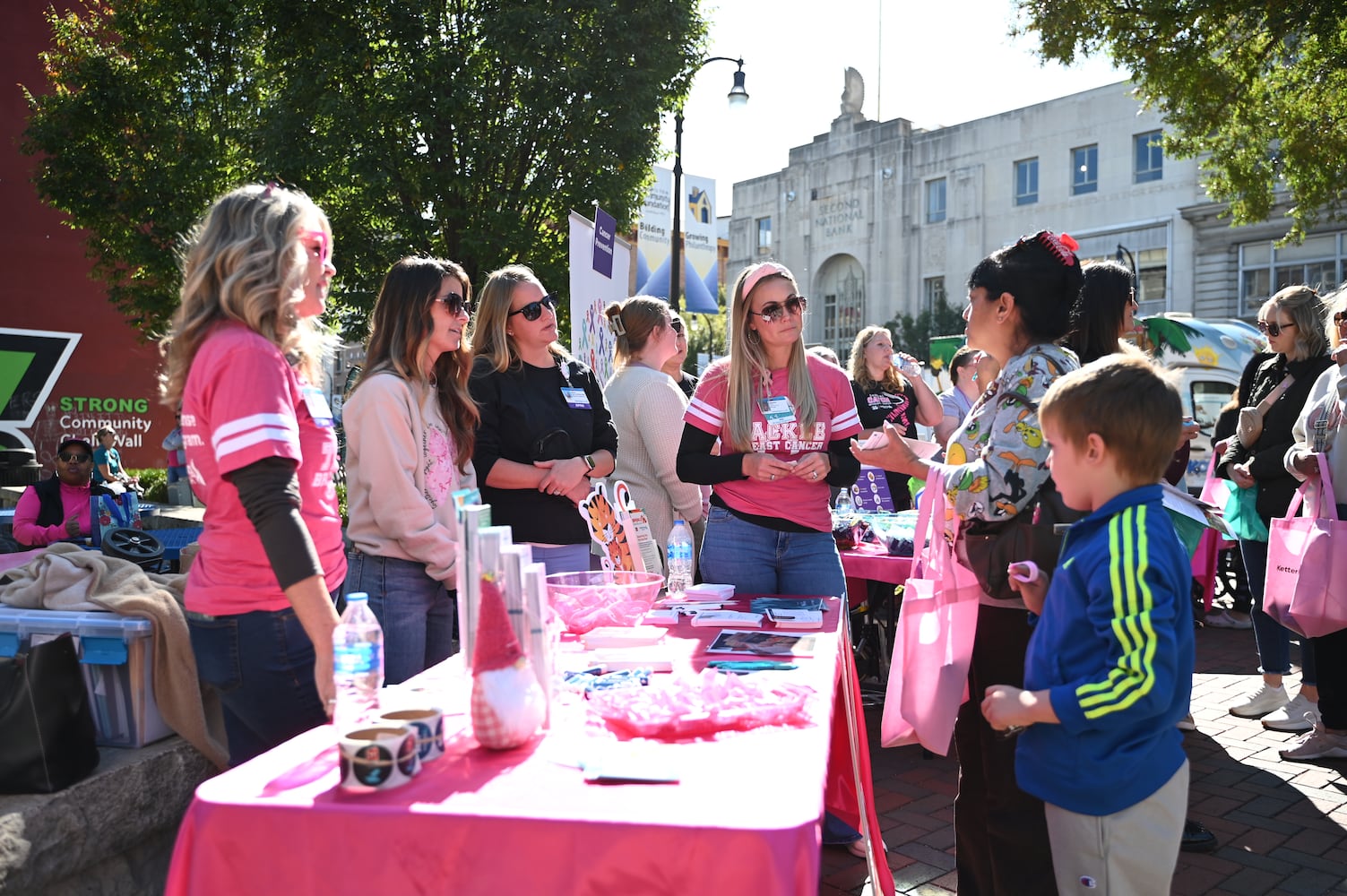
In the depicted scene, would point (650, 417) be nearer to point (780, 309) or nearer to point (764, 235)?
point (780, 309)

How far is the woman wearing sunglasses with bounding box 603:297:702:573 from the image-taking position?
14.0 ft

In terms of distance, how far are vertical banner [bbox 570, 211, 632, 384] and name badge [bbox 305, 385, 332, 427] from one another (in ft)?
15.3

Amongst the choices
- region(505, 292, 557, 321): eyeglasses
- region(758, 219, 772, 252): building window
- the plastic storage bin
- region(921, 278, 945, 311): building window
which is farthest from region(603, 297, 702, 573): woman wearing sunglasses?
region(758, 219, 772, 252): building window

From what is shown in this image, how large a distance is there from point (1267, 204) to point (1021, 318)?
1080 cm

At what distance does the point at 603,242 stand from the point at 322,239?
539 cm

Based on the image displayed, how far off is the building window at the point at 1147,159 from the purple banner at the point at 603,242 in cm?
2938

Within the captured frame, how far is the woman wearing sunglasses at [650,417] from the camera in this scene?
428 cm

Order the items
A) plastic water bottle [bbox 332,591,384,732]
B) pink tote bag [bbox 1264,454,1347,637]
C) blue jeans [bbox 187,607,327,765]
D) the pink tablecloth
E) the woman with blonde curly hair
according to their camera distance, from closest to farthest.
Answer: the pink tablecloth → plastic water bottle [bbox 332,591,384,732] → blue jeans [bbox 187,607,327,765] → pink tote bag [bbox 1264,454,1347,637] → the woman with blonde curly hair

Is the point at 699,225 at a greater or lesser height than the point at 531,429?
greater

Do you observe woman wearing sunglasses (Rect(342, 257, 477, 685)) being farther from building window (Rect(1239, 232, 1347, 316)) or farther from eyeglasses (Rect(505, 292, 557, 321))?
building window (Rect(1239, 232, 1347, 316))

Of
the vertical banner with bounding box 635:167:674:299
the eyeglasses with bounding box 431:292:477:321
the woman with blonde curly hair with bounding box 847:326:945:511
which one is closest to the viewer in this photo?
the eyeglasses with bounding box 431:292:477:321

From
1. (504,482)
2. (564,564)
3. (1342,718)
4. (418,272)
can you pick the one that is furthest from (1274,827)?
(418,272)

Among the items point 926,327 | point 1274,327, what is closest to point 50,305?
point 1274,327

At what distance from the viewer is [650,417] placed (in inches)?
169
